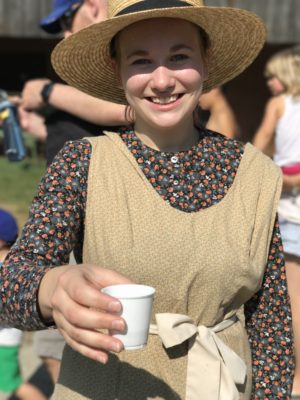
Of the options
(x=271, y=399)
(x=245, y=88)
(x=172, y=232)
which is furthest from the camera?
(x=245, y=88)

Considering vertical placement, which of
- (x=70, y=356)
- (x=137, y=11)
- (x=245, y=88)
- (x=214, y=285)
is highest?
(x=137, y=11)

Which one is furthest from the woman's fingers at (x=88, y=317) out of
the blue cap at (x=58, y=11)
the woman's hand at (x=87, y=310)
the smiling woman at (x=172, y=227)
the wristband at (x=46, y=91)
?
the blue cap at (x=58, y=11)

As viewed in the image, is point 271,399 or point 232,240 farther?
point 271,399

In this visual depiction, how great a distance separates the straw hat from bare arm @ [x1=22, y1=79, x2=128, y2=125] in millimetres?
520

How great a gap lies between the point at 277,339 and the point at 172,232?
1.49 ft

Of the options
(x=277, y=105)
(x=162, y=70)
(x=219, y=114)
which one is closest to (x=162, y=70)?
(x=162, y=70)

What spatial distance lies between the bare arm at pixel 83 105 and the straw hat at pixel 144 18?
520 millimetres

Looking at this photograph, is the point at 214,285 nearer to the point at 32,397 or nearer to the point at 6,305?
the point at 6,305

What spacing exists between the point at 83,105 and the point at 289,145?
97.7 inches

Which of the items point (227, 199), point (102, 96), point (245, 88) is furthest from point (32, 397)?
point (245, 88)

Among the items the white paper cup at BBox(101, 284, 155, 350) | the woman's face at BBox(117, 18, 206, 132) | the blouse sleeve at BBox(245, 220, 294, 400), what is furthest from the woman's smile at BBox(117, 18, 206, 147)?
the white paper cup at BBox(101, 284, 155, 350)

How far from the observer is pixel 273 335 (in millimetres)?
2254

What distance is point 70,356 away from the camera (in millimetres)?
2070

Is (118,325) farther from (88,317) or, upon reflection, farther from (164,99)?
(164,99)
